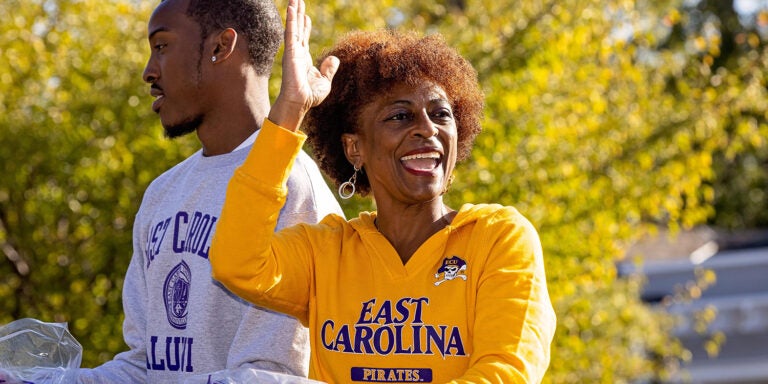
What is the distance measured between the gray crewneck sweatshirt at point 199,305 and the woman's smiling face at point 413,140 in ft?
1.08

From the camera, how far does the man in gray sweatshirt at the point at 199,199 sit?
3.43 meters

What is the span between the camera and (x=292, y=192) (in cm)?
345

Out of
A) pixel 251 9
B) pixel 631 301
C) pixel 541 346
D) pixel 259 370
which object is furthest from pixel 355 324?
pixel 631 301

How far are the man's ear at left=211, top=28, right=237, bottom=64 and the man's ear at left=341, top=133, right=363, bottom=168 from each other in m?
0.50

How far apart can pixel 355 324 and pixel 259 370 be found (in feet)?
0.85

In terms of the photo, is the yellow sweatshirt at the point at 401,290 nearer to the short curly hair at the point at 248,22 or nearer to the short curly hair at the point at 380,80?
the short curly hair at the point at 380,80

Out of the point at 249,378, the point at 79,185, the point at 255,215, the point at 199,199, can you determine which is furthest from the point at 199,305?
the point at 79,185

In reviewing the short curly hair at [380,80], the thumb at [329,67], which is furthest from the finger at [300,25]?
the short curly hair at [380,80]

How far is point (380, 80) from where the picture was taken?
3230 mm

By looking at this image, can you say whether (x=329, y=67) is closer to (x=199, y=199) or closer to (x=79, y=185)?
(x=199, y=199)


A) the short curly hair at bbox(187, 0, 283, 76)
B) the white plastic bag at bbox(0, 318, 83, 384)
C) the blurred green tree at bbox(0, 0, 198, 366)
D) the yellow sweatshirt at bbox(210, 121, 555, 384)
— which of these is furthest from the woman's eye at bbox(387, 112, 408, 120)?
the blurred green tree at bbox(0, 0, 198, 366)

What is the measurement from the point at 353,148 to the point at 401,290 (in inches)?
19.3

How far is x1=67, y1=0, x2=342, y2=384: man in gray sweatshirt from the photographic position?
135 inches

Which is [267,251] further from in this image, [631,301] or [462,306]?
[631,301]
